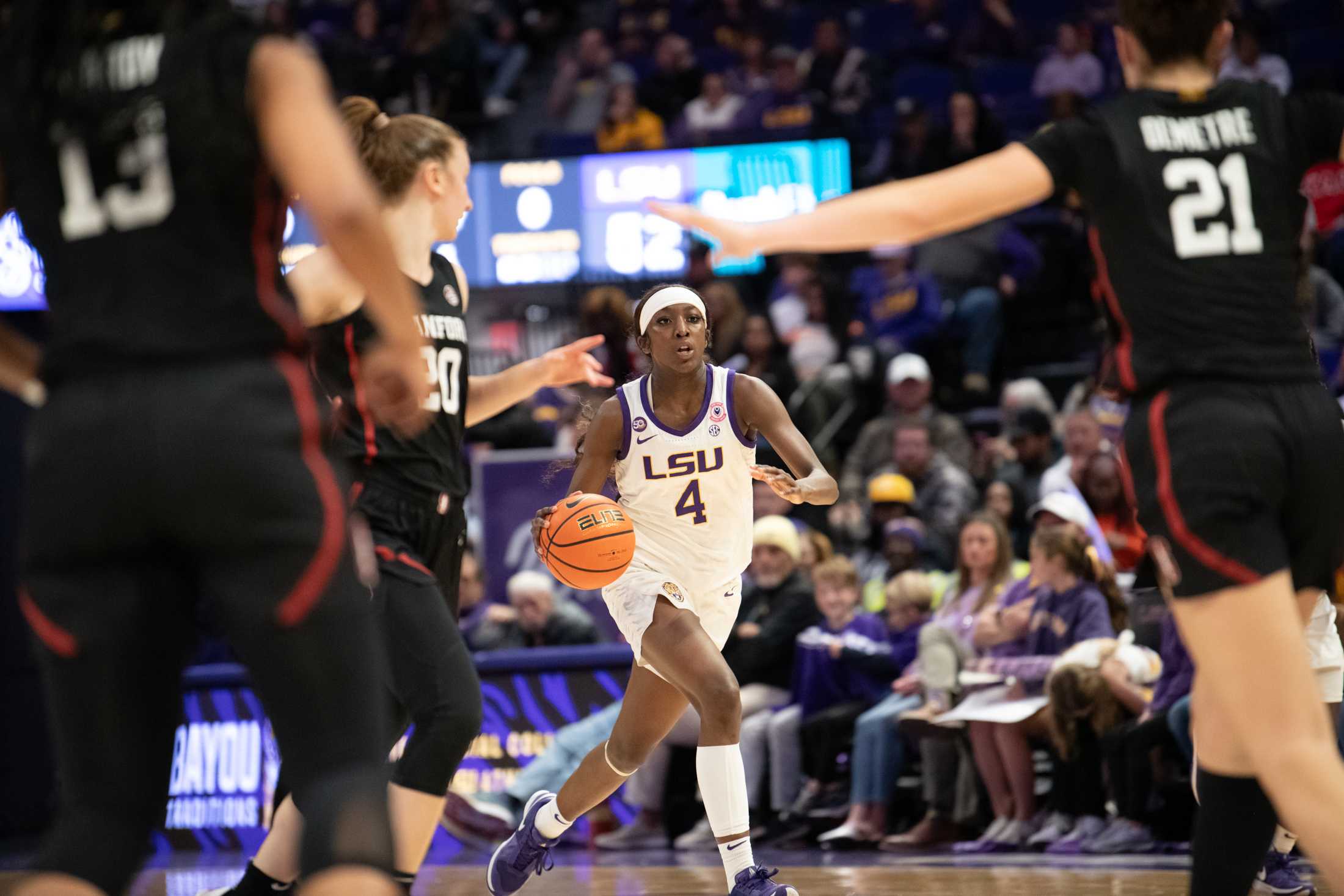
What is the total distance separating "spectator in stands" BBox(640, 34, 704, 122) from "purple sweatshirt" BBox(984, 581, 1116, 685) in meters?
9.01

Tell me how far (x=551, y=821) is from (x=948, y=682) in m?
3.12

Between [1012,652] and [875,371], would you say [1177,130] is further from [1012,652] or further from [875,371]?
[875,371]

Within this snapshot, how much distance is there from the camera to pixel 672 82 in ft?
53.5

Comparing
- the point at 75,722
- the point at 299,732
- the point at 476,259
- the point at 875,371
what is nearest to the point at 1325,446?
the point at 299,732

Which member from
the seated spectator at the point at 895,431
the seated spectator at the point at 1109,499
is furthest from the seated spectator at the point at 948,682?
the seated spectator at the point at 895,431

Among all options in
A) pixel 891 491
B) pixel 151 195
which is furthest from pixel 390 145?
pixel 891 491

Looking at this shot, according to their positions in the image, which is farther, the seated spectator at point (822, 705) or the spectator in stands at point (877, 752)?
the seated spectator at point (822, 705)

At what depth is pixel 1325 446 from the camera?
3150 millimetres

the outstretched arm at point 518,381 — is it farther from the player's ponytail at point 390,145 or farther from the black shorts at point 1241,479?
the black shorts at point 1241,479

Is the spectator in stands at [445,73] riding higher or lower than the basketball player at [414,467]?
higher

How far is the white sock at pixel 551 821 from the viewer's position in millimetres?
6000

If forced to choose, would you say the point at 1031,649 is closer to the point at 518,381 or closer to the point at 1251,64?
the point at 518,381

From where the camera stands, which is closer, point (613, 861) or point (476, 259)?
point (613, 861)

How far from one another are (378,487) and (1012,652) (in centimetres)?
489
